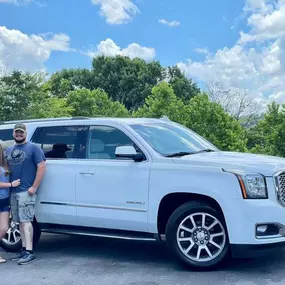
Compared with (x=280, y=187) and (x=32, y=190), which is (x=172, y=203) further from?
(x=32, y=190)

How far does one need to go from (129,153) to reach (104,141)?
2.32 feet

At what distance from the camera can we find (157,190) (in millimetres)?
5648

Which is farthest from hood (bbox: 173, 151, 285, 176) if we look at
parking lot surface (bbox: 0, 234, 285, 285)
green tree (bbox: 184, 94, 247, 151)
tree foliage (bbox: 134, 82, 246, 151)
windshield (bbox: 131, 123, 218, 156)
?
green tree (bbox: 184, 94, 247, 151)

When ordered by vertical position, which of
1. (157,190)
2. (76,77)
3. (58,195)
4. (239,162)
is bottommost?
(58,195)

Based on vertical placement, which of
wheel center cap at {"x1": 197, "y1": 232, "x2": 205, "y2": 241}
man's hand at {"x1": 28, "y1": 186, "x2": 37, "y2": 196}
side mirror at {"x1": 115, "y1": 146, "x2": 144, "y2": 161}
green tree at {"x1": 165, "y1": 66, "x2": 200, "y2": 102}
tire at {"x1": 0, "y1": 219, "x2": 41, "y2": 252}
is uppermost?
green tree at {"x1": 165, "y1": 66, "x2": 200, "y2": 102}

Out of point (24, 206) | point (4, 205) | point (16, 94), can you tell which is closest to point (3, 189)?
point (4, 205)

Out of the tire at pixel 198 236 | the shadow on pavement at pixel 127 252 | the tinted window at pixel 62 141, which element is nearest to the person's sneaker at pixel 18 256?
the shadow on pavement at pixel 127 252

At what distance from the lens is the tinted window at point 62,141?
6512mm

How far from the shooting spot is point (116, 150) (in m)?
5.86

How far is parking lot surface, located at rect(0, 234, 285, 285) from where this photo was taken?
524 cm

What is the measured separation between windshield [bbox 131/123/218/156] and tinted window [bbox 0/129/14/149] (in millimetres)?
2140

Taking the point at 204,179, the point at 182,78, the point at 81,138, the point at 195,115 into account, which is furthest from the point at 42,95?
the point at 182,78

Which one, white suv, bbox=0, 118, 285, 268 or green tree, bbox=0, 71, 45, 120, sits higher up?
green tree, bbox=0, 71, 45, 120

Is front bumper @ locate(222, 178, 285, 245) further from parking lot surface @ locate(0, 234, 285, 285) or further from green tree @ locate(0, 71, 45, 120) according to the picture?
green tree @ locate(0, 71, 45, 120)
